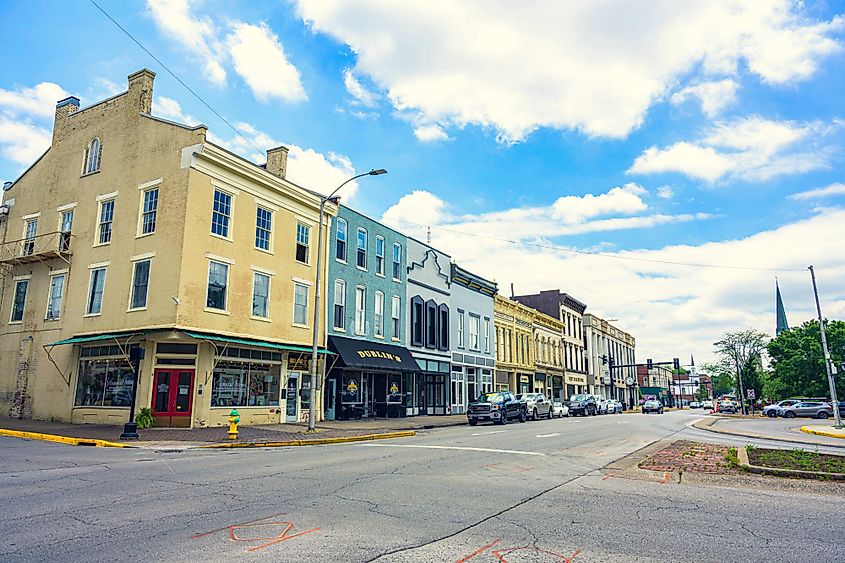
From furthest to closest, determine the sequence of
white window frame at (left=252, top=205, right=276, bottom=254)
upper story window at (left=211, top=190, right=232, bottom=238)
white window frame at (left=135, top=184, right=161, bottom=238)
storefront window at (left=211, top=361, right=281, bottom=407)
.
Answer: white window frame at (left=252, top=205, right=276, bottom=254)
upper story window at (left=211, top=190, right=232, bottom=238)
white window frame at (left=135, top=184, right=161, bottom=238)
storefront window at (left=211, top=361, right=281, bottom=407)

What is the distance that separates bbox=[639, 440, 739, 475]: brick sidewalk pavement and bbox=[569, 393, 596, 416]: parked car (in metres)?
27.6

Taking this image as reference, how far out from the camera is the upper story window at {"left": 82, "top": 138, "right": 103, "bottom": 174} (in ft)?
85.7

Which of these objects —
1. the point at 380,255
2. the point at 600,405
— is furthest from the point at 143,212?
the point at 600,405

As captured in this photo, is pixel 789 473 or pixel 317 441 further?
pixel 317 441

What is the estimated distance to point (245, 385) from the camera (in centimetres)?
2383

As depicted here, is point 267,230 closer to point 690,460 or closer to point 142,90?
point 142,90

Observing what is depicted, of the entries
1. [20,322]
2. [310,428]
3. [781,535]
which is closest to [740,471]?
[781,535]

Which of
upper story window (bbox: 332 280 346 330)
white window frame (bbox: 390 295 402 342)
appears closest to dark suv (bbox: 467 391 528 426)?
white window frame (bbox: 390 295 402 342)

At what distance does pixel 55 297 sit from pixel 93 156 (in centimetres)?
646

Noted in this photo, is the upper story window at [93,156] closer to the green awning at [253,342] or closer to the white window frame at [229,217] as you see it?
the white window frame at [229,217]

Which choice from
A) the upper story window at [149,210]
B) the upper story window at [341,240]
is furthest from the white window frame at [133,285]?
the upper story window at [341,240]

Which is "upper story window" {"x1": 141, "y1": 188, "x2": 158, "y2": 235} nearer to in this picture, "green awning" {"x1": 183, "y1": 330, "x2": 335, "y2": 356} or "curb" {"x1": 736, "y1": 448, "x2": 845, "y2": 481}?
"green awning" {"x1": 183, "y1": 330, "x2": 335, "y2": 356}

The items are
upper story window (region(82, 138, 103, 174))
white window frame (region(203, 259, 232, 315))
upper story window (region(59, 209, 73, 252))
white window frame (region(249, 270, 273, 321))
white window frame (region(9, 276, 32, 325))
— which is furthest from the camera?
white window frame (region(9, 276, 32, 325))

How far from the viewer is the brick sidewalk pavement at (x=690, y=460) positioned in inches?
458
